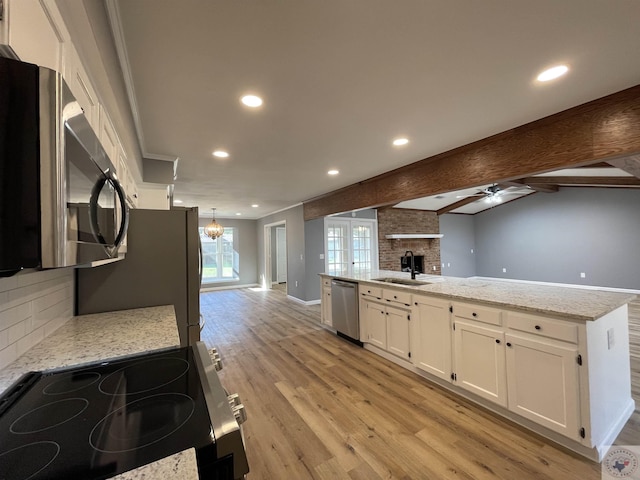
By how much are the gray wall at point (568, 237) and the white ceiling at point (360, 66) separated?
21.9ft

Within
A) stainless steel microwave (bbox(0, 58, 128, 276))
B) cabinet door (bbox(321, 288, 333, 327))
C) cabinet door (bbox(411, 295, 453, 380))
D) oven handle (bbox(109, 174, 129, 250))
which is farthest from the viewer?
cabinet door (bbox(321, 288, 333, 327))

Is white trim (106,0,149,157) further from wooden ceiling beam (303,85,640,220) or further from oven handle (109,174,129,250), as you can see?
wooden ceiling beam (303,85,640,220)

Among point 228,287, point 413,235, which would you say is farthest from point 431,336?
point 228,287

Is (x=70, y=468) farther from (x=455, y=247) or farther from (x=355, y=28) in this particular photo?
(x=455, y=247)

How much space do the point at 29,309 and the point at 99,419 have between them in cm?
85

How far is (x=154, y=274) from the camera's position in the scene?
2.16m

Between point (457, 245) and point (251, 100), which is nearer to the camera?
point (251, 100)

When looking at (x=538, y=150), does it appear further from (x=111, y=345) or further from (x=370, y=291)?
(x=111, y=345)

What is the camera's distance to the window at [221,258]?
8.74 meters

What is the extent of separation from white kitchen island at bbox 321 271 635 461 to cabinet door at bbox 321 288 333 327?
1.65m

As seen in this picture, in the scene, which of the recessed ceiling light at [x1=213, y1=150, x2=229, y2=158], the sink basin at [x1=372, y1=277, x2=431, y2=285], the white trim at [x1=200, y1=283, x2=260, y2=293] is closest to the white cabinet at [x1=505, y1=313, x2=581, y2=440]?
the sink basin at [x1=372, y1=277, x2=431, y2=285]

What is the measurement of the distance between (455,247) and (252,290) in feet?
22.3

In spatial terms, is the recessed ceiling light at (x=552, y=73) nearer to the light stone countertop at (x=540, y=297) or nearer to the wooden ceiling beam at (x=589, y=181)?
the light stone countertop at (x=540, y=297)

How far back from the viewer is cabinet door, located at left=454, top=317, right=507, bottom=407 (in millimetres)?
2119
